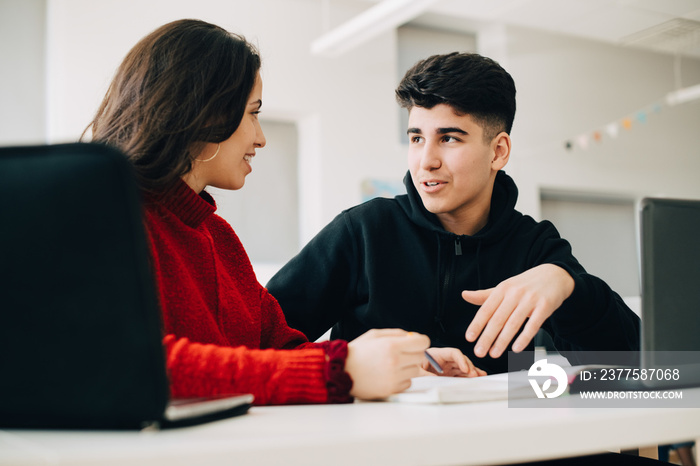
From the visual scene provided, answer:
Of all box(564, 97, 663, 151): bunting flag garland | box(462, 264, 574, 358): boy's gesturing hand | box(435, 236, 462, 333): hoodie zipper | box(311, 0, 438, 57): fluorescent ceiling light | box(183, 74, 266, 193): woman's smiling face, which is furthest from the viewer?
box(564, 97, 663, 151): bunting flag garland

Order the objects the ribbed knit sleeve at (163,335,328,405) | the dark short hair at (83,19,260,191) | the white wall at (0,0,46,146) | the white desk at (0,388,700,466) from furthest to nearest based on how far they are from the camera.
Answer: the white wall at (0,0,46,146), the dark short hair at (83,19,260,191), the ribbed knit sleeve at (163,335,328,405), the white desk at (0,388,700,466)

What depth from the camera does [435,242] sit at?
4.96ft

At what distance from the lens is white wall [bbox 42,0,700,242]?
4.01 m

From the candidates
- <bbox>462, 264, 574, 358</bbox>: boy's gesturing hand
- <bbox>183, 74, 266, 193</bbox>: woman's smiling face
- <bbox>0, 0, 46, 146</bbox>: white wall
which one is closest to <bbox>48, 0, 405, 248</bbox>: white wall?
<bbox>0, 0, 46, 146</bbox>: white wall

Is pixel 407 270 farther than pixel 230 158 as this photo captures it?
Yes

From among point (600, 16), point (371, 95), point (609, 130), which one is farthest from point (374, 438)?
point (600, 16)

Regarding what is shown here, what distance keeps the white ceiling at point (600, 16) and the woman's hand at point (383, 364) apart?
4.24 m

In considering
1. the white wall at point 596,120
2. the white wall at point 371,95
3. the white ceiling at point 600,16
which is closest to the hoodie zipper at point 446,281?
the white wall at point 371,95

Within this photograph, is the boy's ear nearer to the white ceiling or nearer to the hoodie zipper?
the hoodie zipper

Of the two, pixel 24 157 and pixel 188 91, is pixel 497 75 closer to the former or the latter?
pixel 188 91

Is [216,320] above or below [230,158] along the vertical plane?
below

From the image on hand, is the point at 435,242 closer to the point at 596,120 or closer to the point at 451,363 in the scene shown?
the point at 451,363

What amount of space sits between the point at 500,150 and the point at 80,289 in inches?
51.6

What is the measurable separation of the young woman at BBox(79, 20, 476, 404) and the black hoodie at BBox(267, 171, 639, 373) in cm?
19
